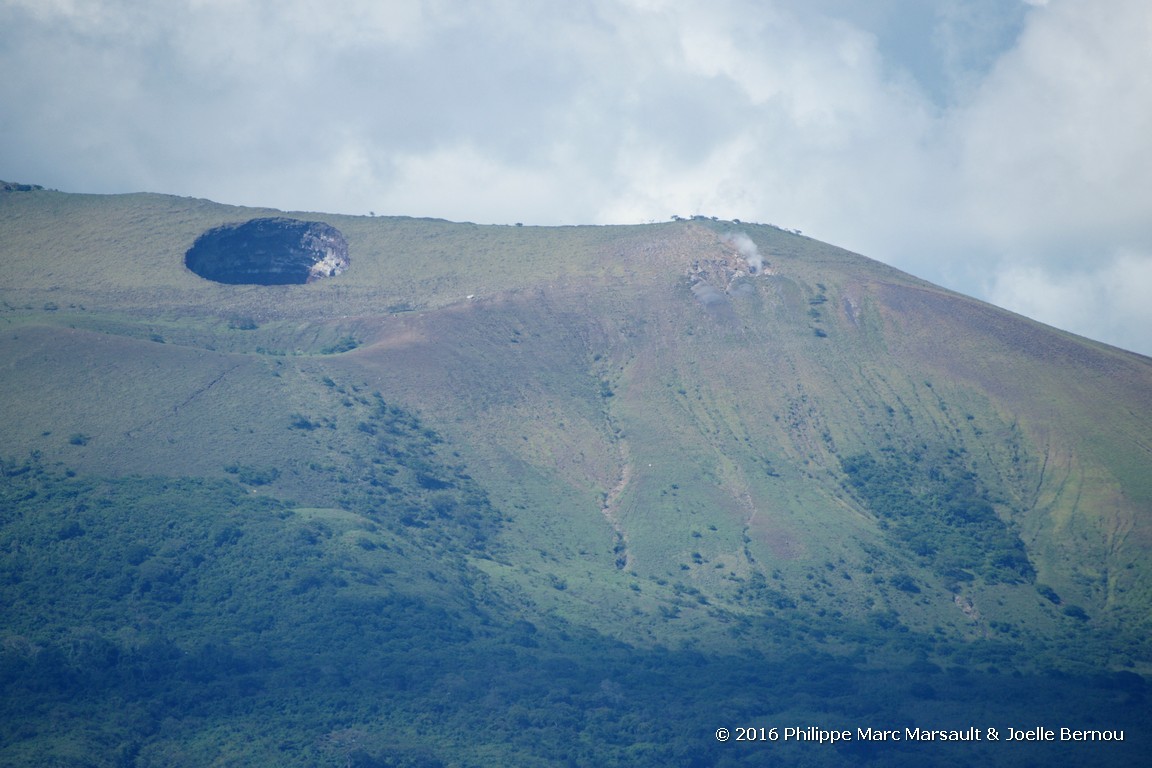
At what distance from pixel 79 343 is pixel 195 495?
1186 inches

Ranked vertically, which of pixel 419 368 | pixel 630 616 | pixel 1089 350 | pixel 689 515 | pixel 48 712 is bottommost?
pixel 48 712

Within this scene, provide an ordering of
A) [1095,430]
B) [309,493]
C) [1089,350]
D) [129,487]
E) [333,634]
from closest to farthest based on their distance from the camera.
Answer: [333,634] < [129,487] < [309,493] < [1095,430] < [1089,350]

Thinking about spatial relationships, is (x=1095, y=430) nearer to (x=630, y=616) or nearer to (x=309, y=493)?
(x=630, y=616)

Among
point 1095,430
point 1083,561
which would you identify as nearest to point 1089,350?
point 1095,430

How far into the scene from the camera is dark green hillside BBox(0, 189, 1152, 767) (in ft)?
392

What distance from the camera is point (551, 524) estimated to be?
6073 inches

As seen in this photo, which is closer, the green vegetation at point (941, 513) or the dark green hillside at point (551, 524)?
the dark green hillside at point (551, 524)

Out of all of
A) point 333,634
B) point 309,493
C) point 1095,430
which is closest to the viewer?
point 333,634

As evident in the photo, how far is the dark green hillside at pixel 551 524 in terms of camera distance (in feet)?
392

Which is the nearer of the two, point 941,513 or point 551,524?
point 551,524

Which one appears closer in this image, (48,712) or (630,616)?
(48,712)

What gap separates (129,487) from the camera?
13800 cm

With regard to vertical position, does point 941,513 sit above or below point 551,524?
above

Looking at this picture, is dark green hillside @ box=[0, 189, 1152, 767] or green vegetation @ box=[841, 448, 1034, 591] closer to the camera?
dark green hillside @ box=[0, 189, 1152, 767]
